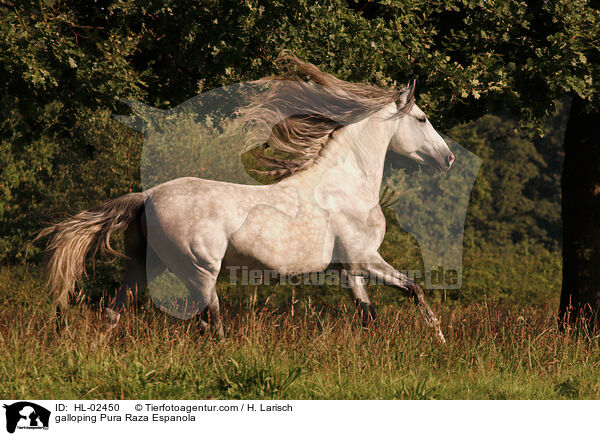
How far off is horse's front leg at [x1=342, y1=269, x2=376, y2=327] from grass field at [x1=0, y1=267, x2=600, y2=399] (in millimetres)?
162

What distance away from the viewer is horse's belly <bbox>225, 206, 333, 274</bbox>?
5926mm

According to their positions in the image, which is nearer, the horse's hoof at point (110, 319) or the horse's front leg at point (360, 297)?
the horse's hoof at point (110, 319)

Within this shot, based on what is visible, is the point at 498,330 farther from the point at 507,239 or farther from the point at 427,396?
the point at 507,239

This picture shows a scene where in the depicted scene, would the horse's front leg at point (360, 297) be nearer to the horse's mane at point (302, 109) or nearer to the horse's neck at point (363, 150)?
the horse's neck at point (363, 150)

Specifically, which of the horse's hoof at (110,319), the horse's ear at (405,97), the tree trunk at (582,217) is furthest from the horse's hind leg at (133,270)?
the tree trunk at (582,217)

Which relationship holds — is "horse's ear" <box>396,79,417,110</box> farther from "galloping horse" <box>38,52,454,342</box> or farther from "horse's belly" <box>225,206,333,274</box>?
"horse's belly" <box>225,206,333,274</box>

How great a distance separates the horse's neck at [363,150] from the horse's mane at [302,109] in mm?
93

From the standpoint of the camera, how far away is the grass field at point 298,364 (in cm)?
513

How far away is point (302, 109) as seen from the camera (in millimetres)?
6684
